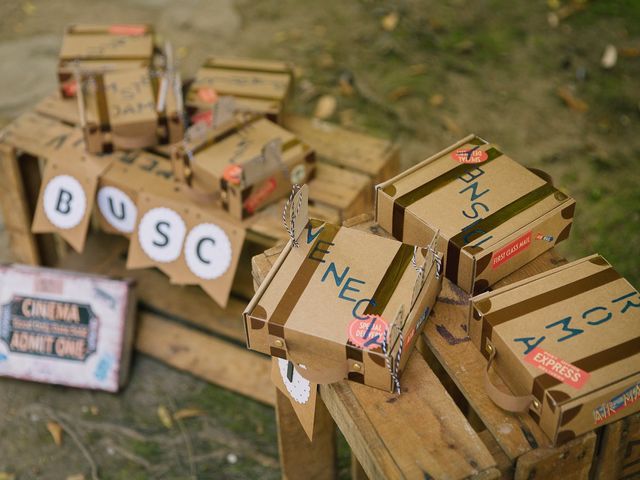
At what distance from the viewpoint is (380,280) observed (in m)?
1.97

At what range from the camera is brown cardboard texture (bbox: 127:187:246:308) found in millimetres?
3301

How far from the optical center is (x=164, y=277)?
403 cm

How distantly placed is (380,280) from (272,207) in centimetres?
145

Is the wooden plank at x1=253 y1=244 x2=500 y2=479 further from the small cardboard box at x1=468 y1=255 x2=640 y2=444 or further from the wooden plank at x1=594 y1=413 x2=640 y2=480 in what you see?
the wooden plank at x1=594 y1=413 x2=640 y2=480

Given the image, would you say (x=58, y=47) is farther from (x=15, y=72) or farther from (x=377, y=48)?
(x=377, y=48)

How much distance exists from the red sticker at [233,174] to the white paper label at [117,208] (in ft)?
1.72

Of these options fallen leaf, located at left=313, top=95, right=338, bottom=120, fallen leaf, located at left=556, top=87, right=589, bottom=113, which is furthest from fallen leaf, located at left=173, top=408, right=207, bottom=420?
fallen leaf, located at left=556, top=87, right=589, bottom=113

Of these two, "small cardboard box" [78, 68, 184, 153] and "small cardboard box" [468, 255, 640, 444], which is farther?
"small cardboard box" [78, 68, 184, 153]

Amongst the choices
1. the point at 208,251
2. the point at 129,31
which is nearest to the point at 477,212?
the point at 208,251

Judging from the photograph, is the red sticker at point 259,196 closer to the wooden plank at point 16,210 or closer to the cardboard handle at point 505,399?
the wooden plank at point 16,210

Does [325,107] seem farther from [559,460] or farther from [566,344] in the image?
[559,460]

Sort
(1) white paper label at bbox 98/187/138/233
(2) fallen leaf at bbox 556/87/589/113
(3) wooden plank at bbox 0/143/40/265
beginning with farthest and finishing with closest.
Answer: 1. (2) fallen leaf at bbox 556/87/589/113
2. (3) wooden plank at bbox 0/143/40/265
3. (1) white paper label at bbox 98/187/138/233

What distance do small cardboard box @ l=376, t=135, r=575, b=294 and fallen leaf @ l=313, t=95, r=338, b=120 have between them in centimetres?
309

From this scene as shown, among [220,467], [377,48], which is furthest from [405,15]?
[220,467]
